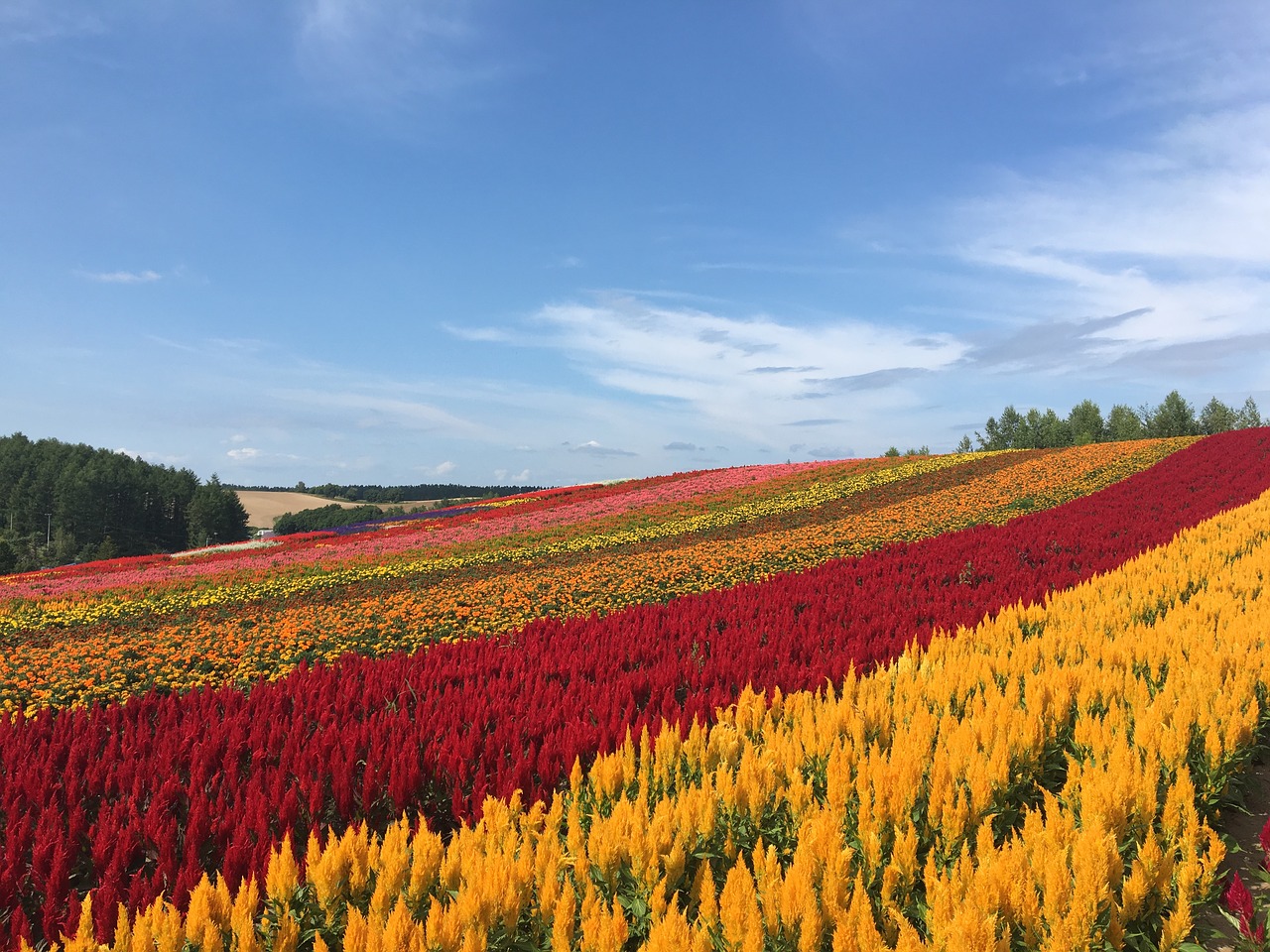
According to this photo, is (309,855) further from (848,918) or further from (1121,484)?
(1121,484)

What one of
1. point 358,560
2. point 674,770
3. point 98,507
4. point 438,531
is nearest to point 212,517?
point 98,507

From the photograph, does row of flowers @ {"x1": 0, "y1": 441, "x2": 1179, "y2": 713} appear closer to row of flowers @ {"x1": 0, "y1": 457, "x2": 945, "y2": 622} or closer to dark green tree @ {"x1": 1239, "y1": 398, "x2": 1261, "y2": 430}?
row of flowers @ {"x1": 0, "y1": 457, "x2": 945, "y2": 622}

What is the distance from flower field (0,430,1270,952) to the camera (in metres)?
2.71

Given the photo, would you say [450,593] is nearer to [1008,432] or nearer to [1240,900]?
[1240,900]

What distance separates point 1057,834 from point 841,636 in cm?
412

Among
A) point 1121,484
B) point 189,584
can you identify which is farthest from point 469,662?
point 1121,484

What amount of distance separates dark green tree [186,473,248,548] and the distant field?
6.29 metres

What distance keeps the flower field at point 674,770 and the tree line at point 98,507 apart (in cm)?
6652

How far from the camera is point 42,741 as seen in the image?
5.13 meters

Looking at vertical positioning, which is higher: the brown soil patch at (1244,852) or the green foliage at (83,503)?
the green foliage at (83,503)

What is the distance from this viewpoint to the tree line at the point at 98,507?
224ft

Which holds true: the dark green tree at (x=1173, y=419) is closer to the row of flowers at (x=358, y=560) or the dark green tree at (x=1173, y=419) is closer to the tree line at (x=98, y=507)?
the row of flowers at (x=358, y=560)

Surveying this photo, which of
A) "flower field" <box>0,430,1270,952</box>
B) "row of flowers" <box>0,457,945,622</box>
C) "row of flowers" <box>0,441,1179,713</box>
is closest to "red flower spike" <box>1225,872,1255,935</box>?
"flower field" <box>0,430,1270,952</box>

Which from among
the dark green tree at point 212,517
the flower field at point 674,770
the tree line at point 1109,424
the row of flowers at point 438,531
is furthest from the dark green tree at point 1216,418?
the dark green tree at point 212,517
